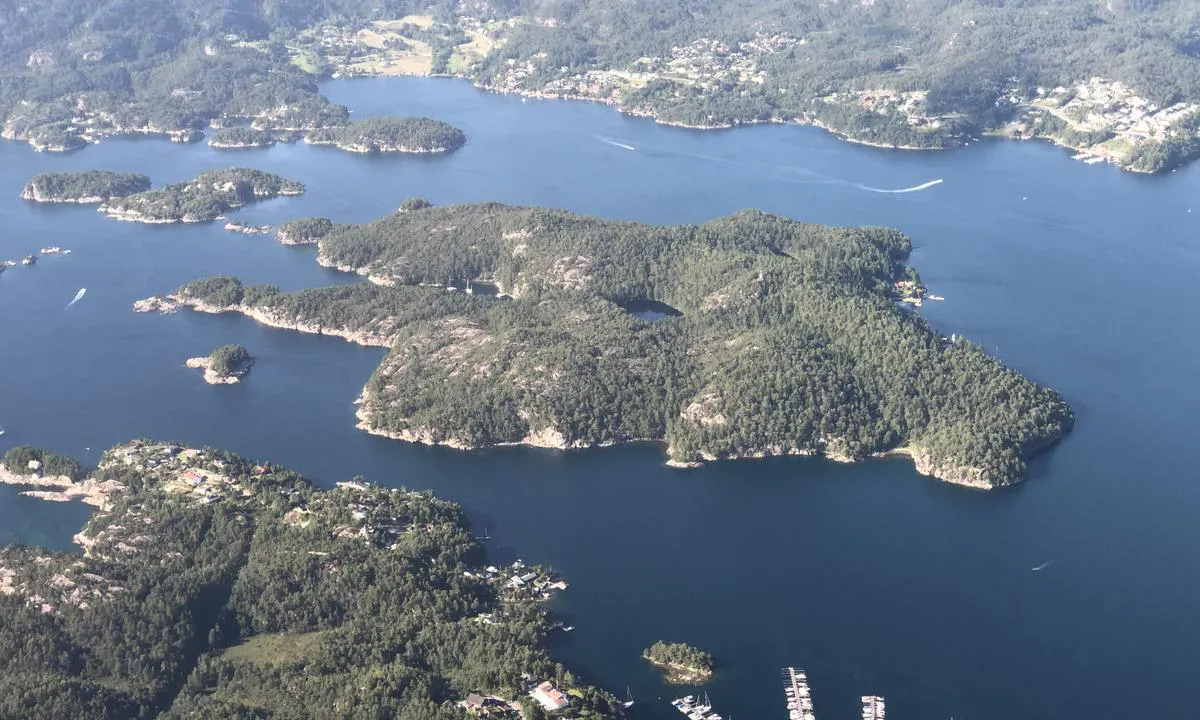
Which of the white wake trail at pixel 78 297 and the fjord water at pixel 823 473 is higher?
the fjord water at pixel 823 473

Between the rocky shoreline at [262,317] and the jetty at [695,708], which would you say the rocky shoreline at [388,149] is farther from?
the jetty at [695,708]

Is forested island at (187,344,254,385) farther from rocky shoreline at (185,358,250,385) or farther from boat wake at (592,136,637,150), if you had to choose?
boat wake at (592,136,637,150)

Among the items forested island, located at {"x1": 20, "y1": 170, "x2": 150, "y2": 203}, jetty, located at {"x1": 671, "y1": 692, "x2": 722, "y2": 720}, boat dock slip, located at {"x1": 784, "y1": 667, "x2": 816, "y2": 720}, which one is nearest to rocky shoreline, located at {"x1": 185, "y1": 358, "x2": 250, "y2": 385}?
jetty, located at {"x1": 671, "y1": 692, "x2": 722, "y2": 720}

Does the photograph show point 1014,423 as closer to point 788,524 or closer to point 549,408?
point 788,524

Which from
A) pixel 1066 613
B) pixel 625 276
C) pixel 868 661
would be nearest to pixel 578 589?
pixel 868 661

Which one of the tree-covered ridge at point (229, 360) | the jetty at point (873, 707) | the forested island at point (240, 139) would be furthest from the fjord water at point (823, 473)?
the forested island at point (240, 139)
